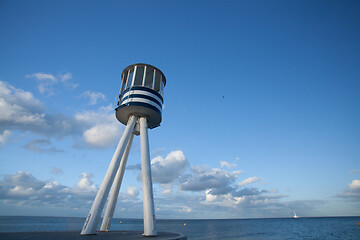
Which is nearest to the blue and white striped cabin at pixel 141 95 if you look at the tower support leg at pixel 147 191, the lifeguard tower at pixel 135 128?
the lifeguard tower at pixel 135 128

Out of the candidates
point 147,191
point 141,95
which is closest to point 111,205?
point 147,191

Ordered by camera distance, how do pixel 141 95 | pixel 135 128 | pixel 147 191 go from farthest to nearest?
1. pixel 135 128
2. pixel 141 95
3. pixel 147 191

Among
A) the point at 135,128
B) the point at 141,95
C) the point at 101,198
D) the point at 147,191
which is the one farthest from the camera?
the point at 135,128

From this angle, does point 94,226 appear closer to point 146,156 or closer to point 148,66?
point 146,156

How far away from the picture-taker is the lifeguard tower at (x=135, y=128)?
1486 cm

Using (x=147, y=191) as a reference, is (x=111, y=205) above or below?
below

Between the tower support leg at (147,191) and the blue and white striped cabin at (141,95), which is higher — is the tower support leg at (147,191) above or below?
below

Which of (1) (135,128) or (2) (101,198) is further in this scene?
(1) (135,128)

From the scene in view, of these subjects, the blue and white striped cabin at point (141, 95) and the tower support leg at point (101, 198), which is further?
the blue and white striped cabin at point (141, 95)

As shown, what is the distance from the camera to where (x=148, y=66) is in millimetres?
21188

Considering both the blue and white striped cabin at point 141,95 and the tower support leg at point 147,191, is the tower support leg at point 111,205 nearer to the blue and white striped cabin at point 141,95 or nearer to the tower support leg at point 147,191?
the tower support leg at point 147,191

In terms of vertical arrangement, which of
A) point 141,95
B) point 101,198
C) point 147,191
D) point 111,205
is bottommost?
point 111,205

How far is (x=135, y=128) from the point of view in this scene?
1998 centimetres

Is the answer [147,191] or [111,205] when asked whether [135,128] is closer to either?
[147,191]
